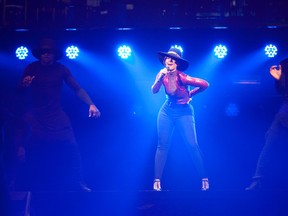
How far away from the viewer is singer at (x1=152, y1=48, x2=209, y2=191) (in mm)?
6137

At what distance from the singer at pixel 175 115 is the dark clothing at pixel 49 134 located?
3.55ft

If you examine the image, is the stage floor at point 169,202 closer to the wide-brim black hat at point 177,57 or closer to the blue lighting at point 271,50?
the wide-brim black hat at point 177,57

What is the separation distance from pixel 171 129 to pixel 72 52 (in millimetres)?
2614

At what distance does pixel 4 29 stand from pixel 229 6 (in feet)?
12.8

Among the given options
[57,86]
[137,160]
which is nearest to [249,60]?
[137,160]

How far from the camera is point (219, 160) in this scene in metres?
7.68

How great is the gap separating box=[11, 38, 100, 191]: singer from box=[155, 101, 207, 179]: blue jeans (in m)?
0.99

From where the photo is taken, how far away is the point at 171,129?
20.7 ft

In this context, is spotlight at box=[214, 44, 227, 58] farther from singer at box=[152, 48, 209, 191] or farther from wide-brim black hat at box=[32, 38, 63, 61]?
wide-brim black hat at box=[32, 38, 63, 61]

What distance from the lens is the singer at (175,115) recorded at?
614cm

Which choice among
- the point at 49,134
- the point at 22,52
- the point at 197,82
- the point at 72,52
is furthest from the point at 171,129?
the point at 22,52

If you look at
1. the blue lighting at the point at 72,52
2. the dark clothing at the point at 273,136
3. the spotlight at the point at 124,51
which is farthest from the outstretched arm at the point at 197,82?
the blue lighting at the point at 72,52

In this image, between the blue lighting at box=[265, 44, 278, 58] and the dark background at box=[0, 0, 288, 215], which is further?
the blue lighting at box=[265, 44, 278, 58]

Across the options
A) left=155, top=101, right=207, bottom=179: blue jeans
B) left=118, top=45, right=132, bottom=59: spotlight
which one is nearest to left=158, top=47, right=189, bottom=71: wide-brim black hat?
left=155, top=101, right=207, bottom=179: blue jeans
